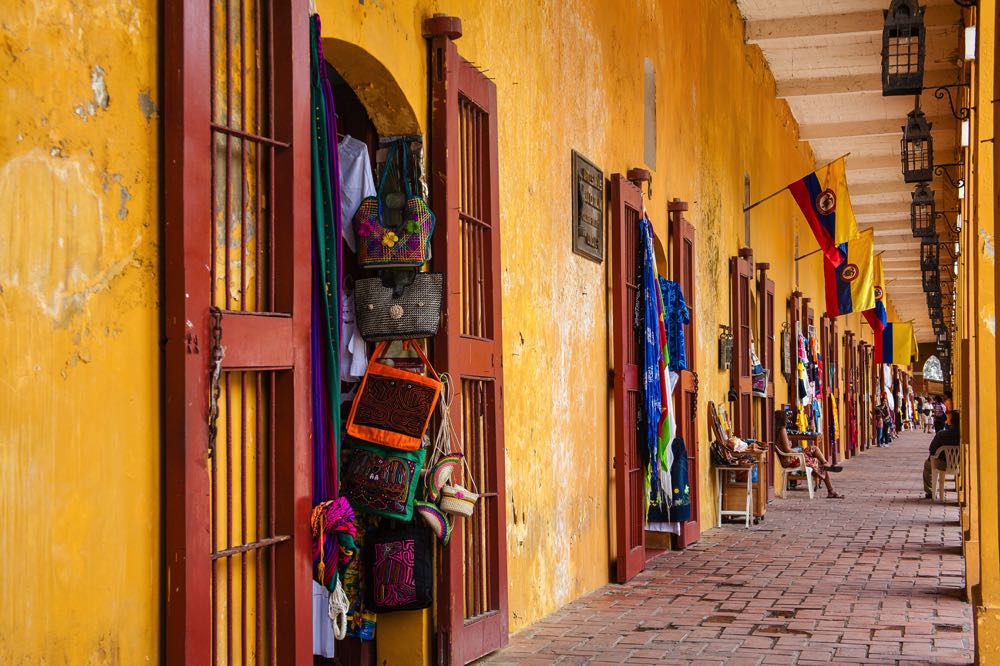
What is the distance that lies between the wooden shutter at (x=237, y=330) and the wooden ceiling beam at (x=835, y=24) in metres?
11.4

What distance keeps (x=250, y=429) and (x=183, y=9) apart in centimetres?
135

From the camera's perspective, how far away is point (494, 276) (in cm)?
595

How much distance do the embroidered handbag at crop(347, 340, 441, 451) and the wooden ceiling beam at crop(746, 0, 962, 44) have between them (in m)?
10.7

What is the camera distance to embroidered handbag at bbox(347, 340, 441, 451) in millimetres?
5082

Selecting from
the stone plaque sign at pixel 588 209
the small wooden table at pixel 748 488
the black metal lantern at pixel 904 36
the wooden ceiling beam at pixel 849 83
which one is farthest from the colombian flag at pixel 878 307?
the stone plaque sign at pixel 588 209

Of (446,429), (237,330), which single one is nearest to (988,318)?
(446,429)

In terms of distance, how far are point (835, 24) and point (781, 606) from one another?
9065 mm

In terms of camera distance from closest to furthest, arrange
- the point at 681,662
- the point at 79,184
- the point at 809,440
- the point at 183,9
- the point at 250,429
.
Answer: the point at 79,184 → the point at 183,9 → the point at 250,429 → the point at 681,662 → the point at 809,440

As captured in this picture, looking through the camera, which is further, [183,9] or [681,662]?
[681,662]

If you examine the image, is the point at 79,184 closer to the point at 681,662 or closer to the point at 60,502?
the point at 60,502

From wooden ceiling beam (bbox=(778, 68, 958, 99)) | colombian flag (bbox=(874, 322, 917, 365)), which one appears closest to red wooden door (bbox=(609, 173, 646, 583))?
wooden ceiling beam (bbox=(778, 68, 958, 99))

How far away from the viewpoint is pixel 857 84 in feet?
56.1

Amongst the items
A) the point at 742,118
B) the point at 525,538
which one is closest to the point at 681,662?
the point at 525,538

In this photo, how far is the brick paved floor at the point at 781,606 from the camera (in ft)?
19.5
